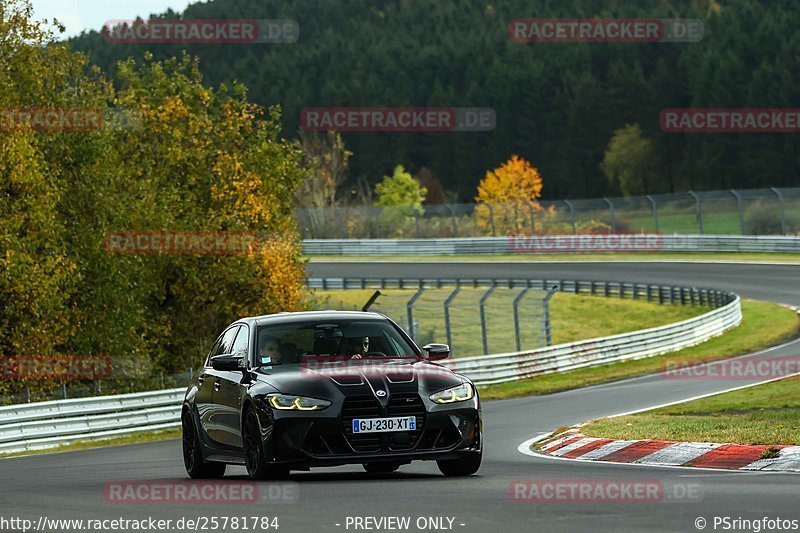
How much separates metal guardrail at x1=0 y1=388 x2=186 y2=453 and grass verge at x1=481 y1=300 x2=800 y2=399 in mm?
7713

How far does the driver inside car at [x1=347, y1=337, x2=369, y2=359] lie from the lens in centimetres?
1206

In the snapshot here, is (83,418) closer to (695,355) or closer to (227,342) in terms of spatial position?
(227,342)

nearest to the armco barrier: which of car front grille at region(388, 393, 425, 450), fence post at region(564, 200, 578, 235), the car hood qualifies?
fence post at region(564, 200, 578, 235)

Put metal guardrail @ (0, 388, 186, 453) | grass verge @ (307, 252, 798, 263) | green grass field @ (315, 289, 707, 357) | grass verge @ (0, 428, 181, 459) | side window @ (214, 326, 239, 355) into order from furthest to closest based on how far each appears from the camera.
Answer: grass verge @ (307, 252, 798, 263)
green grass field @ (315, 289, 707, 357)
metal guardrail @ (0, 388, 186, 453)
grass verge @ (0, 428, 181, 459)
side window @ (214, 326, 239, 355)

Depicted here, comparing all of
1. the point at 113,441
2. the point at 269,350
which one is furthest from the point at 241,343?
the point at 113,441

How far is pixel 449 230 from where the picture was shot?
261 feet

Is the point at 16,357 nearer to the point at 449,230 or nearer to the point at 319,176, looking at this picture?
the point at 449,230

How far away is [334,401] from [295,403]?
1.03 ft

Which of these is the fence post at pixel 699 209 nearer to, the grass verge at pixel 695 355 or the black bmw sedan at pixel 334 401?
the grass verge at pixel 695 355

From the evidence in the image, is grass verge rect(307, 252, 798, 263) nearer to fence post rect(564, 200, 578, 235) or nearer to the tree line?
fence post rect(564, 200, 578, 235)

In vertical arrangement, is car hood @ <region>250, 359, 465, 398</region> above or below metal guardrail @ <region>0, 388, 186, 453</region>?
above

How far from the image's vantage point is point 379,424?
11047 mm

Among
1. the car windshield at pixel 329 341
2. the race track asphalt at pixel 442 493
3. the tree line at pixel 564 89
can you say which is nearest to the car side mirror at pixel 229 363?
the car windshield at pixel 329 341

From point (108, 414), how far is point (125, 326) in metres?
11.4
